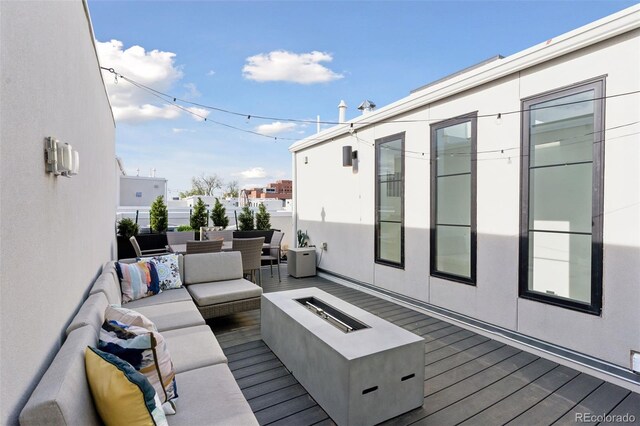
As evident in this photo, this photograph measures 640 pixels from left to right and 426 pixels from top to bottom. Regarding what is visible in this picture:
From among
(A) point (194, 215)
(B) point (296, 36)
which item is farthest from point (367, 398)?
(A) point (194, 215)

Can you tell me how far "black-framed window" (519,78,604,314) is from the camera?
2.82 meters

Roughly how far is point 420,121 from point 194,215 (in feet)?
20.4

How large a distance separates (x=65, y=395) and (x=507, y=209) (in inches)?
150

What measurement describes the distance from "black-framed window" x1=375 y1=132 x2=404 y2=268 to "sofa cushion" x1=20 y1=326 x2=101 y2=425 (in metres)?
4.15

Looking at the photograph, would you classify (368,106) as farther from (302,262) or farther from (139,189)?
(139,189)

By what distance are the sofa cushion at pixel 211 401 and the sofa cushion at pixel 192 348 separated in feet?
0.33

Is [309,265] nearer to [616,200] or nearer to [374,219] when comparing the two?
[374,219]

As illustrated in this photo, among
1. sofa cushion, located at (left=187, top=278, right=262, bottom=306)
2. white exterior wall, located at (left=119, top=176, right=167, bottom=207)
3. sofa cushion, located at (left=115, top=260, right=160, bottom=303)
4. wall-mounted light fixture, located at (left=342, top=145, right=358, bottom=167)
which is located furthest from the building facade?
white exterior wall, located at (left=119, top=176, right=167, bottom=207)

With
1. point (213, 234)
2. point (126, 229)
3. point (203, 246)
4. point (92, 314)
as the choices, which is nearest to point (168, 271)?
point (203, 246)

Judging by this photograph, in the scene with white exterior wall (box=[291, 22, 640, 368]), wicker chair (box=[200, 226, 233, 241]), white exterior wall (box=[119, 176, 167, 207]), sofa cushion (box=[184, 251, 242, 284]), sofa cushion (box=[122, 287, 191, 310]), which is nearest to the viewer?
Result: white exterior wall (box=[291, 22, 640, 368])

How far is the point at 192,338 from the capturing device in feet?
8.36

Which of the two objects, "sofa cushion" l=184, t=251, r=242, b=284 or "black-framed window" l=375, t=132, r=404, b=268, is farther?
"black-framed window" l=375, t=132, r=404, b=268

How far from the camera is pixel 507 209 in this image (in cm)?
348

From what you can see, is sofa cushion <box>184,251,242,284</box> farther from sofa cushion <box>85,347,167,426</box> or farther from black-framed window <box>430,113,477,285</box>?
sofa cushion <box>85,347,167,426</box>
